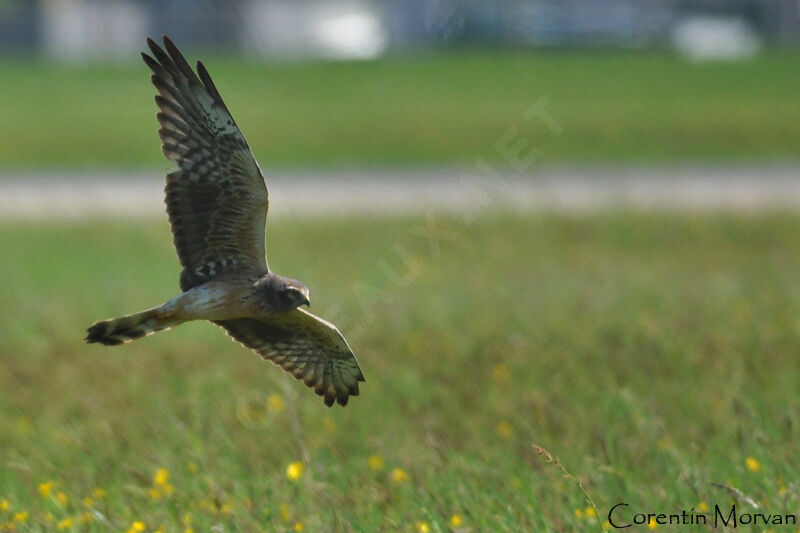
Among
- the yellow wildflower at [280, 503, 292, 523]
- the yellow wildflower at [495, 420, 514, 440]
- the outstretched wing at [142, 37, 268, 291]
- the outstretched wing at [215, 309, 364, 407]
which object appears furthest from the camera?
the yellow wildflower at [495, 420, 514, 440]

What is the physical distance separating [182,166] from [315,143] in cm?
1544

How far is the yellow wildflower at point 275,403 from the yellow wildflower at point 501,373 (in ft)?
3.25

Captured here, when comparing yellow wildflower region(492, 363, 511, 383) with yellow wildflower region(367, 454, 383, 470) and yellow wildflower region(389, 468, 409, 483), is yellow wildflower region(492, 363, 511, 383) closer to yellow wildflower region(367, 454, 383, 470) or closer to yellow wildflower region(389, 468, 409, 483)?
yellow wildflower region(367, 454, 383, 470)

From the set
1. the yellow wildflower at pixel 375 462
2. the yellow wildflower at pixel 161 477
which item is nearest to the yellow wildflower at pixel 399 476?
the yellow wildflower at pixel 375 462

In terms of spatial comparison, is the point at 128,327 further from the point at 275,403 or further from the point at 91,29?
the point at 91,29

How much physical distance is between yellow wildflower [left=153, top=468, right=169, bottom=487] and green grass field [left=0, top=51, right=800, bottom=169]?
1234 centimetres

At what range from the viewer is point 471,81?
1030 inches

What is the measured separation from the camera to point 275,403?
6020 mm

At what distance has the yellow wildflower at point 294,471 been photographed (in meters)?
4.64

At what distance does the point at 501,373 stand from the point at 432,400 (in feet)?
1.40

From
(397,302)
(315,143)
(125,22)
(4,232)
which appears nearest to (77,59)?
(125,22)

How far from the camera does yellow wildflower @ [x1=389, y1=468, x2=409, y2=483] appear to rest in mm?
4723

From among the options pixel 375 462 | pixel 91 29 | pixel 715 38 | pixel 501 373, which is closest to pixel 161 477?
pixel 375 462

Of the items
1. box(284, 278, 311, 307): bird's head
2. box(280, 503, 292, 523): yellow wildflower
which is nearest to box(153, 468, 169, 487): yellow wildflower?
box(280, 503, 292, 523): yellow wildflower
